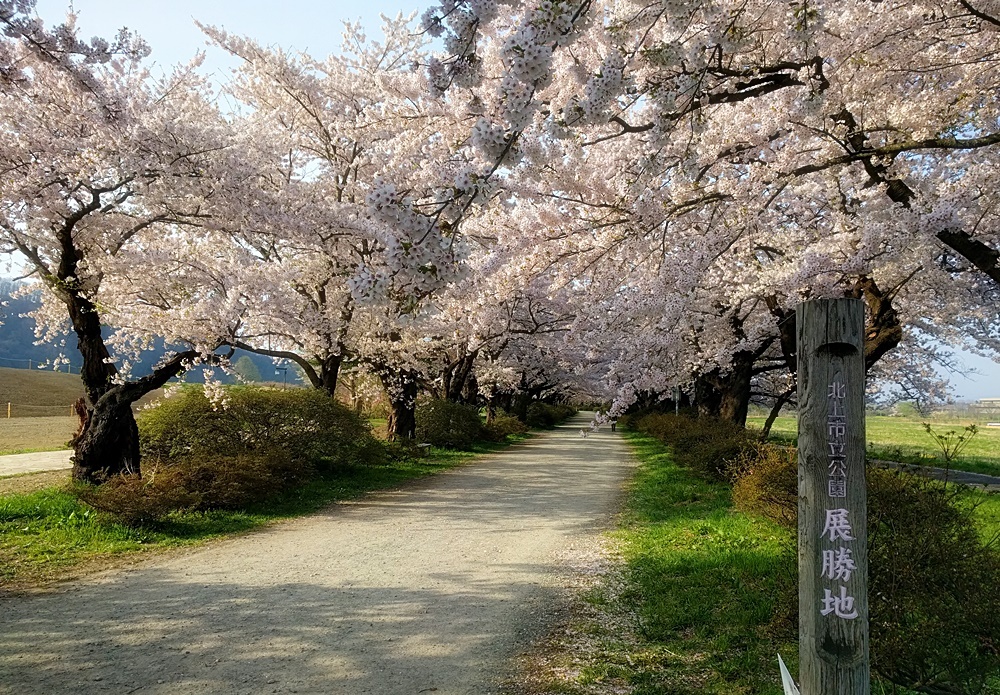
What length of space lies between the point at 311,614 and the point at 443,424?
15683mm

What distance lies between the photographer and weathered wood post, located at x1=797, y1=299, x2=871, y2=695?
2738 mm

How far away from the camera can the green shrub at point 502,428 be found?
81.7 ft

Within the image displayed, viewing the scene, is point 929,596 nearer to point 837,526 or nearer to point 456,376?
point 837,526

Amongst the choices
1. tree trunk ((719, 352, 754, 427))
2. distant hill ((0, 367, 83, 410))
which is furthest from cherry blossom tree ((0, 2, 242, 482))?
distant hill ((0, 367, 83, 410))

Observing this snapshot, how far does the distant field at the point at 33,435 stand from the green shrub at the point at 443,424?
1006 centimetres

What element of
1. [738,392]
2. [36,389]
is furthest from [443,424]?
[36,389]

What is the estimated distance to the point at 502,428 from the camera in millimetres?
27281

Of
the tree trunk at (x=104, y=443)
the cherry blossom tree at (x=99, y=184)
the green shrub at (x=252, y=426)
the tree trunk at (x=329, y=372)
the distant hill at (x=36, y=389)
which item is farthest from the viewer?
the distant hill at (x=36, y=389)

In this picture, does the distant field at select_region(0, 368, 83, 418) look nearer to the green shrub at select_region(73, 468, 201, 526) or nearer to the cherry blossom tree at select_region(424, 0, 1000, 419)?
the green shrub at select_region(73, 468, 201, 526)

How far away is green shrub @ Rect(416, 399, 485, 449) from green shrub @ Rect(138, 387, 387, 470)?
22.9ft

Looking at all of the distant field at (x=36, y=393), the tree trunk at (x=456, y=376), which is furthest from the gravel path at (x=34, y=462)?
the distant field at (x=36, y=393)

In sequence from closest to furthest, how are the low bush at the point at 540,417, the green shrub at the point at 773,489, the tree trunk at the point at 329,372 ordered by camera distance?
the green shrub at the point at 773,489
the tree trunk at the point at 329,372
the low bush at the point at 540,417

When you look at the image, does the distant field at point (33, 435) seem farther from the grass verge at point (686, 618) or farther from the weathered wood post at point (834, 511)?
the weathered wood post at point (834, 511)

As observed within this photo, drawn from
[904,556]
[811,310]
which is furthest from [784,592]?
[811,310]
